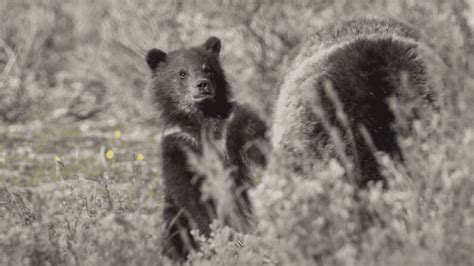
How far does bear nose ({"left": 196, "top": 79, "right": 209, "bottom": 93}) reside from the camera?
622cm

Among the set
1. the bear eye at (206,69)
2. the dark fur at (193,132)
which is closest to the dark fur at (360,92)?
the dark fur at (193,132)

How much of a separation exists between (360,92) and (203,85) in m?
1.45

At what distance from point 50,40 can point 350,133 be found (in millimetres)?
9414

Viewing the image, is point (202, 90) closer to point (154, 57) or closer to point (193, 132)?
point (193, 132)

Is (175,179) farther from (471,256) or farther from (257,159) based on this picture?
(471,256)

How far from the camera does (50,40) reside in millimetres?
13375

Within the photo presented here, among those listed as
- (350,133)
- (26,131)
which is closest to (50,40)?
(26,131)

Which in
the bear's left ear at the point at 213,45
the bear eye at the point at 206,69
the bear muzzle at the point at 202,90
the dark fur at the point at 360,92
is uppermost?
the bear's left ear at the point at 213,45

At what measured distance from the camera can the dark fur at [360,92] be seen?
5.25m

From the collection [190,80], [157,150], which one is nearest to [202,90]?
[190,80]

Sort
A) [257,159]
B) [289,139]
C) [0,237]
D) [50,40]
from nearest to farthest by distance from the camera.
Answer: [0,237] → [289,139] → [257,159] → [50,40]

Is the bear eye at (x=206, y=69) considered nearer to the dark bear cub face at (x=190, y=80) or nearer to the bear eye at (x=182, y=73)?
the dark bear cub face at (x=190, y=80)

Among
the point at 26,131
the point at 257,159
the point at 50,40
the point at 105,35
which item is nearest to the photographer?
the point at 257,159

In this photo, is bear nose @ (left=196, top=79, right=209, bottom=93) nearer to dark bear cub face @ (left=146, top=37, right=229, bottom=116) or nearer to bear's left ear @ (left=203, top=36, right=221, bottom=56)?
dark bear cub face @ (left=146, top=37, right=229, bottom=116)
